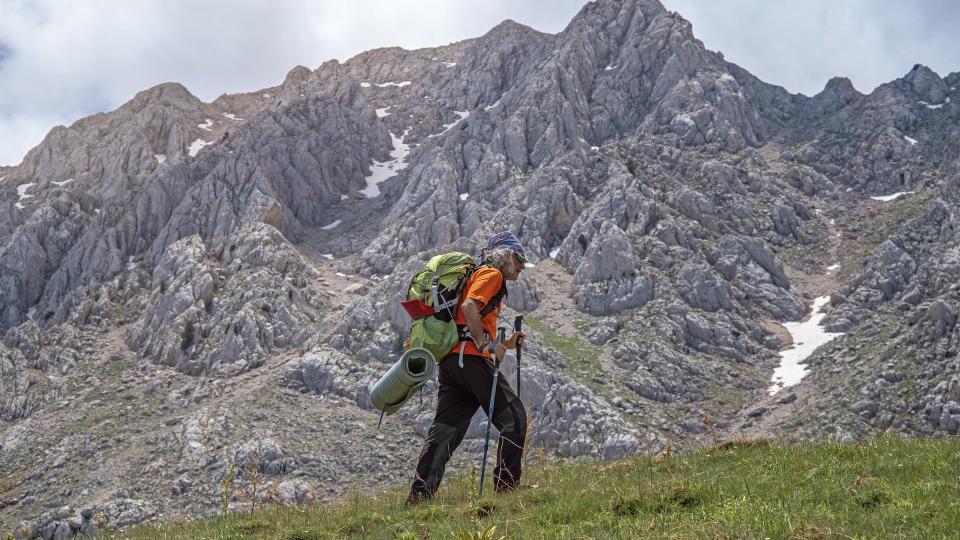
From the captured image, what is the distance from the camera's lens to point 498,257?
1058cm

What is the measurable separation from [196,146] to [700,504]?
504ft

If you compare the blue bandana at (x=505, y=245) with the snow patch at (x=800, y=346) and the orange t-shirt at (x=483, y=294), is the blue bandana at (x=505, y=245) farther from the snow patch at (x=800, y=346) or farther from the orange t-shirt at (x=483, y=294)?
the snow patch at (x=800, y=346)

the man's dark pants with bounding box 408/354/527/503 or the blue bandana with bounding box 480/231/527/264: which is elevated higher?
the blue bandana with bounding box 480/231/527/264

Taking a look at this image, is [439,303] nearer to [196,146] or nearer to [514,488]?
[514,488]

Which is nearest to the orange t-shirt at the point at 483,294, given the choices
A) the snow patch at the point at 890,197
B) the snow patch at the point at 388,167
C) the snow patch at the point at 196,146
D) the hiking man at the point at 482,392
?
the hiking man at the point at 482,392

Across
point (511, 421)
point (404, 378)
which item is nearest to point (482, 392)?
point (511, 421)

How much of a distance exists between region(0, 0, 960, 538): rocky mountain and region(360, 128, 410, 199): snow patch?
988 millimetres

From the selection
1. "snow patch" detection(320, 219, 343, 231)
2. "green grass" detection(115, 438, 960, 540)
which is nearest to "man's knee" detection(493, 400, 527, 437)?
"green grass" detection(115, 438, 960, 540)

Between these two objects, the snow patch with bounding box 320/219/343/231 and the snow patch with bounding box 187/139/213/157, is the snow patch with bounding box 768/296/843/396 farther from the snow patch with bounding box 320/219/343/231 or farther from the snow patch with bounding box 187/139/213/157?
the snow patch with bounding box 187/139/213/157

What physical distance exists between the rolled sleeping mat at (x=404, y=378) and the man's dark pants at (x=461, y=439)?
0.60 meters

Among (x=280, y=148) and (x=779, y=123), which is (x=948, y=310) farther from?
(x=280, y=148)

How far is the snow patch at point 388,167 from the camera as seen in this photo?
153625 millimetres

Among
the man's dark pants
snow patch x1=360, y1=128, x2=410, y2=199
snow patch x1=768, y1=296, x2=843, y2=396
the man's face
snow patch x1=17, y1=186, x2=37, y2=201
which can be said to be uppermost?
snow patch x1=360, y1=128, x2=410, y2=199

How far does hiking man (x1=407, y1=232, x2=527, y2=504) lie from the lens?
1018 cm
